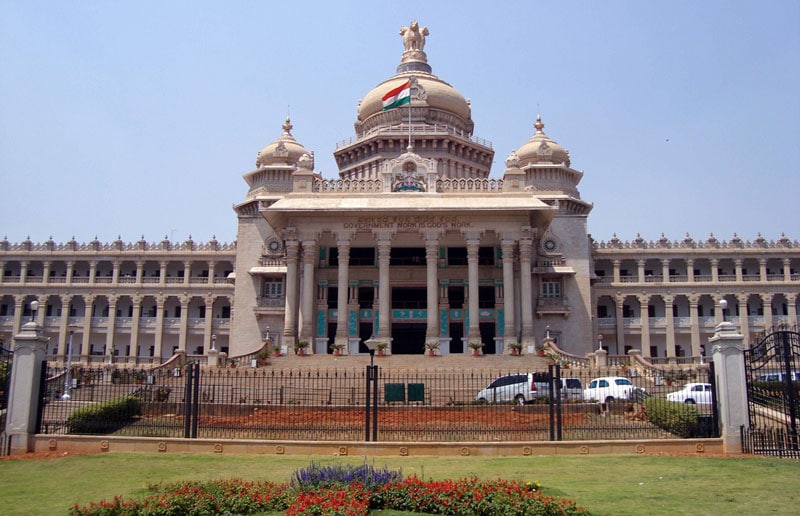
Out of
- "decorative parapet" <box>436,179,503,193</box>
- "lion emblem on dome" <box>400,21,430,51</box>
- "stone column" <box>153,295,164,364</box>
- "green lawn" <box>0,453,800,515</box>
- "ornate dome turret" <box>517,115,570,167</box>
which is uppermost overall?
"lion emblem on dome" <box>400,21,430,51</box>

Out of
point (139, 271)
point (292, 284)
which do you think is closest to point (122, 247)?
point (139, 271)

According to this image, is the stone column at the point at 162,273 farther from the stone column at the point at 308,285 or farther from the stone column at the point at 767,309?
the stone column at the point at 767,309

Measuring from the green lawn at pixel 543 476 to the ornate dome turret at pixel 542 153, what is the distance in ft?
128

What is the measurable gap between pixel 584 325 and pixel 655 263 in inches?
620

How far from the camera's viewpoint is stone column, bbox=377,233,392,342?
39812mm

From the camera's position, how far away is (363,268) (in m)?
44.9

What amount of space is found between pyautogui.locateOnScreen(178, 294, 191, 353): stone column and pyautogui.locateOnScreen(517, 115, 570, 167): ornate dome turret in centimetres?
3254

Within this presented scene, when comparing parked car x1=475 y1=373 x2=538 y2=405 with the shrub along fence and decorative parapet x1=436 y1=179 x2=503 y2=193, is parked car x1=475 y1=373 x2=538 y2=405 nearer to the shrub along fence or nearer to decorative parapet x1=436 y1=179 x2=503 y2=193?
the shrub along fence

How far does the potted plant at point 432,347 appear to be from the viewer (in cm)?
3801

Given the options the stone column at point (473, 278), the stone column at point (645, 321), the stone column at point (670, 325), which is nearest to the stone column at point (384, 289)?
the stone column at point (473, 278)

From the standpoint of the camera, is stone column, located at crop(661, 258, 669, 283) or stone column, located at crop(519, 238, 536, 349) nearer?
stone column, located at crop(519, 238, 536, 349)

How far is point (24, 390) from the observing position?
18.3 meters

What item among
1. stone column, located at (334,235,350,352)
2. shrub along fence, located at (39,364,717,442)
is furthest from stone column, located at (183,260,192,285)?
shrub along fence, located at (39,364,717,442)

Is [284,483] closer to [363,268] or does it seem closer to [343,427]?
[343,427]
